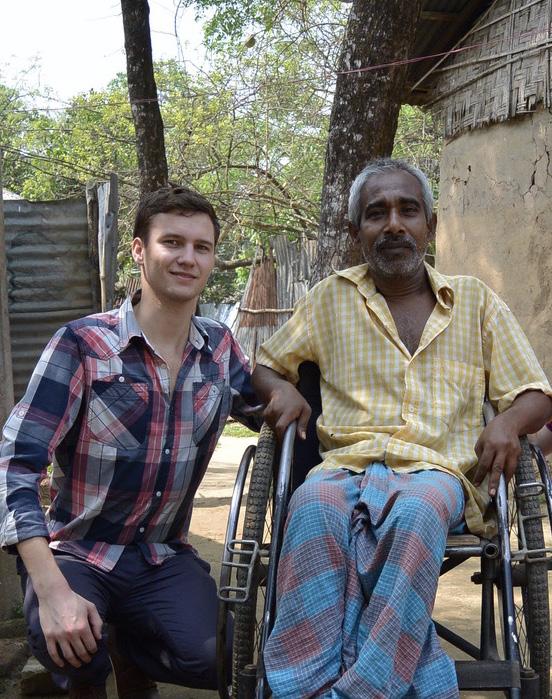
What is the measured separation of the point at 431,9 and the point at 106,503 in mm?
5394

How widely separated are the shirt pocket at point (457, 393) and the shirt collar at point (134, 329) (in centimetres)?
70

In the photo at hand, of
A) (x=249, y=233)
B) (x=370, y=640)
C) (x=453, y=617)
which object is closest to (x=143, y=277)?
(x=370, y=640)

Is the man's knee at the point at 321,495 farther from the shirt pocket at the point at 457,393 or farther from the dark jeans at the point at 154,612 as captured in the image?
the dark jeans at the point at 154,612

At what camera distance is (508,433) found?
2.37 metres

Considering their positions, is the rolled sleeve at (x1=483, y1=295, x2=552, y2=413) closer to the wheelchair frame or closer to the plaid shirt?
the wheelchair frame

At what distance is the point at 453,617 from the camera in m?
3.86

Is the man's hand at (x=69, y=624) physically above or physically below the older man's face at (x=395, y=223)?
below

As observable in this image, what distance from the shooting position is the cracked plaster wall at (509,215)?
604cm

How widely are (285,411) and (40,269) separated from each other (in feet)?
8.93

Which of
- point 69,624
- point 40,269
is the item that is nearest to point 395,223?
point 69,624

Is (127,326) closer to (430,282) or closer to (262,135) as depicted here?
(430,282)

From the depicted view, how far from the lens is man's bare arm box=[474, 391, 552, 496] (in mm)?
2342

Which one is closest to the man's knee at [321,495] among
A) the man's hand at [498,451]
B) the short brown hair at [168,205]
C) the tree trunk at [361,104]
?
the man's hand at [498,451]

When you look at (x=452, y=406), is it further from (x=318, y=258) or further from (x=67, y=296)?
(x=67, y=296)
